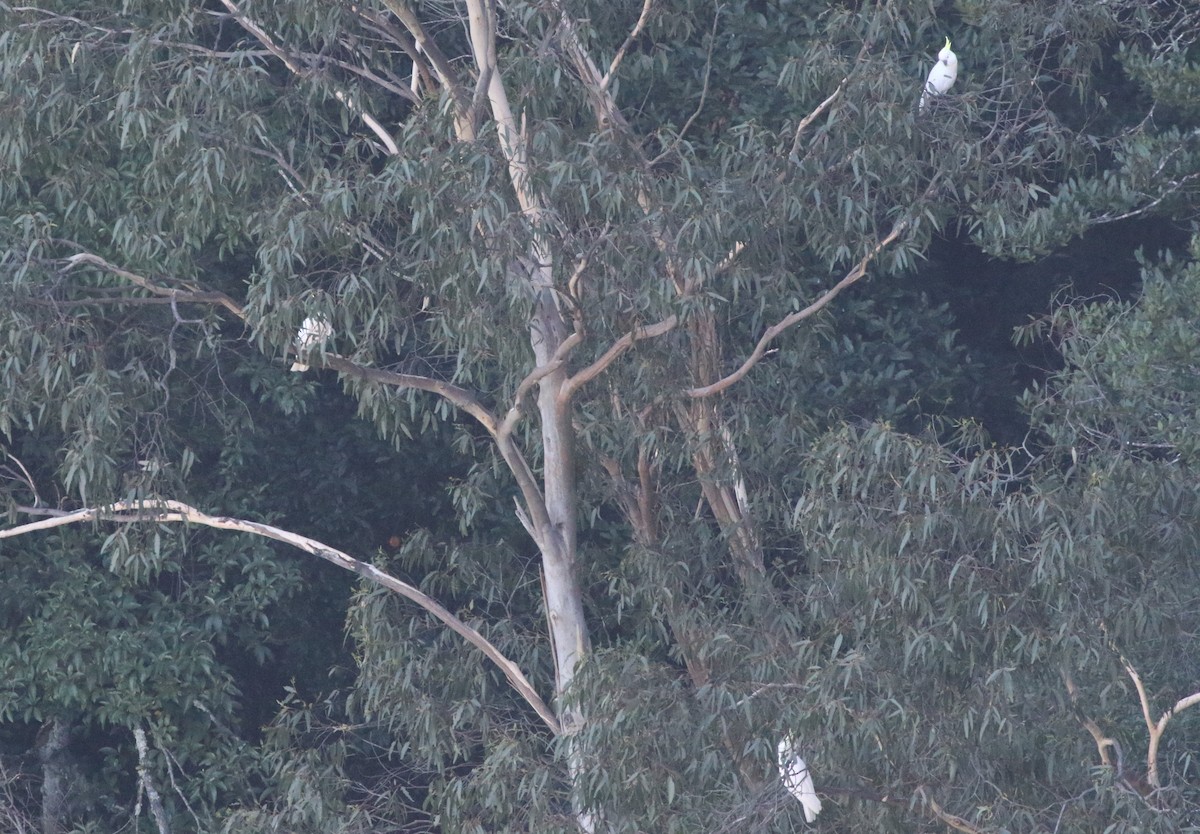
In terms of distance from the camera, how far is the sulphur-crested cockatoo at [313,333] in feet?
13.4

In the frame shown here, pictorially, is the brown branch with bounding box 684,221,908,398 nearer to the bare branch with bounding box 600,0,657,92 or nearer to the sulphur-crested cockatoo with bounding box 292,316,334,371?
the bare branch with bounding box 600,0,657,92

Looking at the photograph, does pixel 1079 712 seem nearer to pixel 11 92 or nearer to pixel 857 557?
pixel 857 557

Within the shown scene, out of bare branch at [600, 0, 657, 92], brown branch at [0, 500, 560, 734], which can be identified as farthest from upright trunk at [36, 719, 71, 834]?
bare branch at [600, 0, 657, 92]

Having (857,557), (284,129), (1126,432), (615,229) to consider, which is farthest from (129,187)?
(1126,432)

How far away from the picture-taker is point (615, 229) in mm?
4137

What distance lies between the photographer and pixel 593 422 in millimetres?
4891

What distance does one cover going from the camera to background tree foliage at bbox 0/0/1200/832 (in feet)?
12.7

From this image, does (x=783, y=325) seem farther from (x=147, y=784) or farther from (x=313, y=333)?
(x=147, y=784)

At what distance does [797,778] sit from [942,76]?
2.00m

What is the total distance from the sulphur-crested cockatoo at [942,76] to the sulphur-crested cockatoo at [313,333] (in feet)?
5.86

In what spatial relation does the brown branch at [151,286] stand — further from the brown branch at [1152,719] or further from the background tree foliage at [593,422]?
the brown branch at [1152,719]

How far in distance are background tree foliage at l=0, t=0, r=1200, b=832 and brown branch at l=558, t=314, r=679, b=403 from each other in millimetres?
76

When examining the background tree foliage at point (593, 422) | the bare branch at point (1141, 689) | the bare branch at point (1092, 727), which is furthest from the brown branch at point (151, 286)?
the bare branch at point (1141, 689)

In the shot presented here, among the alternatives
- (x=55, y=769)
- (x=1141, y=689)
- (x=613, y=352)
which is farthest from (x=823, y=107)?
(x=55, y=769)
